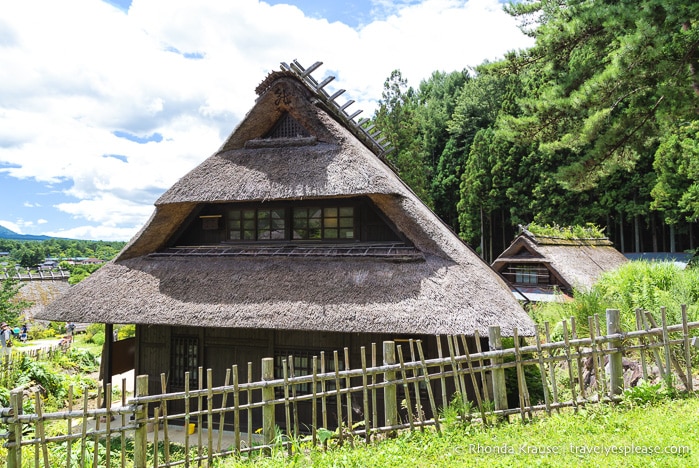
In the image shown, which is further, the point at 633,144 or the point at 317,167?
the point at 633,144

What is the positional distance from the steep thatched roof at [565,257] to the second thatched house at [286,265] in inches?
339

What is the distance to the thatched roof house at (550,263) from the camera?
51.9ft

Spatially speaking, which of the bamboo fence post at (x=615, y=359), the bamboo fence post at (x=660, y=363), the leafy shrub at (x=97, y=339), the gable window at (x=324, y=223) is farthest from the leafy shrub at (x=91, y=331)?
the bamboo fence post at (x=660, y=363)

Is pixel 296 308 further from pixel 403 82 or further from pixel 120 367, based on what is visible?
pixel 403 82

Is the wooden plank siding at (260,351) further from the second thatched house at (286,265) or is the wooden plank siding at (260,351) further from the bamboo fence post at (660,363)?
the bamboo fence post at (660,363)

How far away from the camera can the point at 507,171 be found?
2986 centimetres

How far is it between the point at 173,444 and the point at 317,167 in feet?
19.3

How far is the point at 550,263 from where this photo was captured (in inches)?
629

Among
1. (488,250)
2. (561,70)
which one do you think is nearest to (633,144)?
(561,70)

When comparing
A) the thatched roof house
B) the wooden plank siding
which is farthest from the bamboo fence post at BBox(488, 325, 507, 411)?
the thatched roof house

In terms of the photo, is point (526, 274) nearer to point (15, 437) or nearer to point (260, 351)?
point (260, 351)

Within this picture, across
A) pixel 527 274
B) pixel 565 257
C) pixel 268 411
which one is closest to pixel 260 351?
pixel 268 411

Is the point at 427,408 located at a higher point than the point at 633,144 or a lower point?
lower

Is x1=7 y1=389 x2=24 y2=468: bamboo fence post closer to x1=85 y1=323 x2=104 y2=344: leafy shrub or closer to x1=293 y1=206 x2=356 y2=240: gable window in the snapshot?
x1=293 y1=206 x2=356 y2=240: gable window
